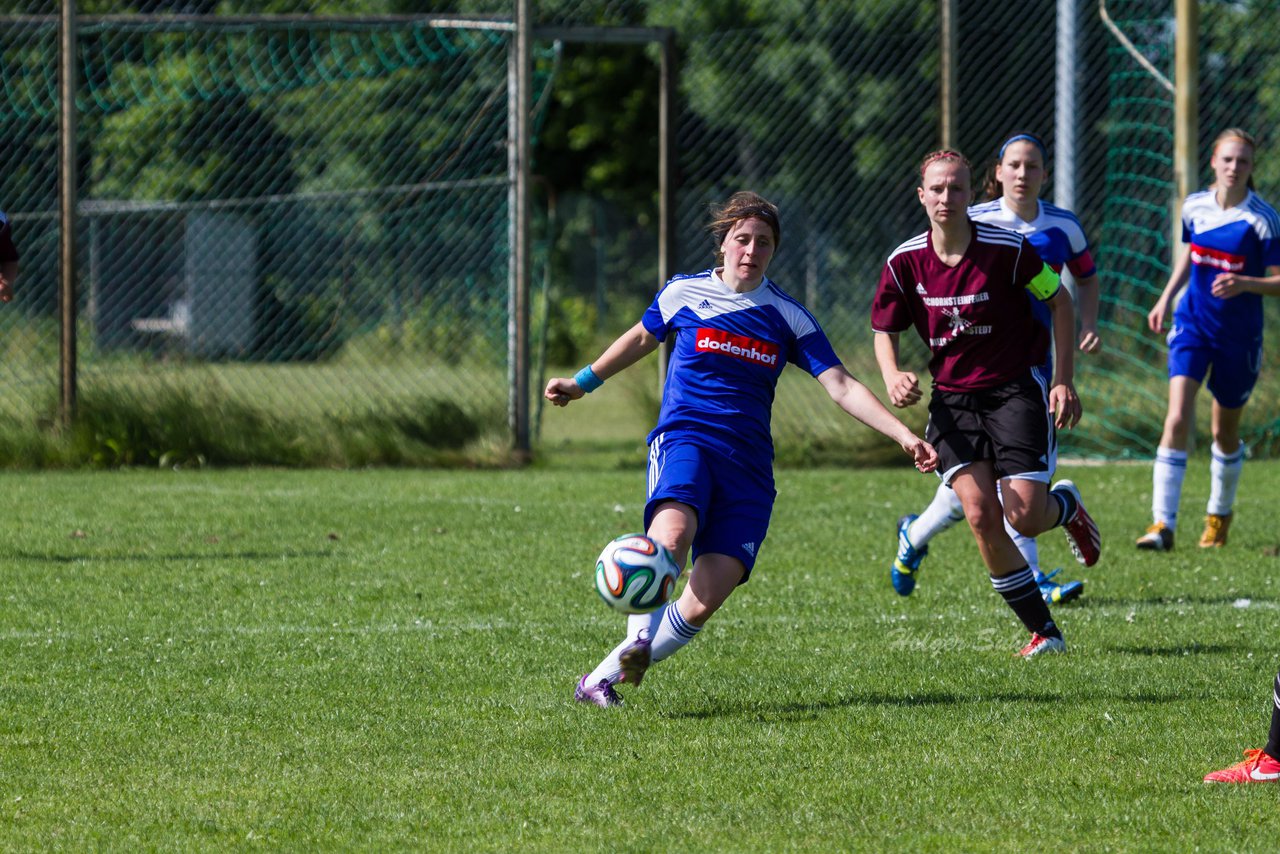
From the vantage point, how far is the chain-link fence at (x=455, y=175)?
1341 cm

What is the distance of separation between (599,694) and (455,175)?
64.4 ft

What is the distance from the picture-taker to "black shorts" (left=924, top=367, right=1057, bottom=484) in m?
6.04

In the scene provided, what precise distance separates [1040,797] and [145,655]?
132 inches

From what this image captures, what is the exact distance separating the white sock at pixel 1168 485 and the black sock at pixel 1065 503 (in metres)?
2.12

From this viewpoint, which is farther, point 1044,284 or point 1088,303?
point 1088,303

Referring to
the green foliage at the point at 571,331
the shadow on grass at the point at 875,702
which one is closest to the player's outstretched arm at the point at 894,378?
the shadow on grass at the point at 875,702

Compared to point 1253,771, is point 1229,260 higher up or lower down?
higher up

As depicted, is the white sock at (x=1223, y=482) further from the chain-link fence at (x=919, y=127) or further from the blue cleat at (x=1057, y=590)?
the chain-link fence at (x=919, y=127)

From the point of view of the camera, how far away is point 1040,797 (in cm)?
421

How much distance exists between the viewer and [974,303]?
599 cm

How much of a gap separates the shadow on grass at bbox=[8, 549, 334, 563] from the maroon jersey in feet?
11.7

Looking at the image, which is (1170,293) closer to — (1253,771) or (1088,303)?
(1088,303)

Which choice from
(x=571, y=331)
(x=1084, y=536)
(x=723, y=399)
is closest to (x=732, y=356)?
(x=723, y=399)

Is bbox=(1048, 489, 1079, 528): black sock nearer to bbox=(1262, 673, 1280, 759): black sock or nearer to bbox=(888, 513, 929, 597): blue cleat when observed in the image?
bbox=(888, 513, 929, 597): blue cleat
